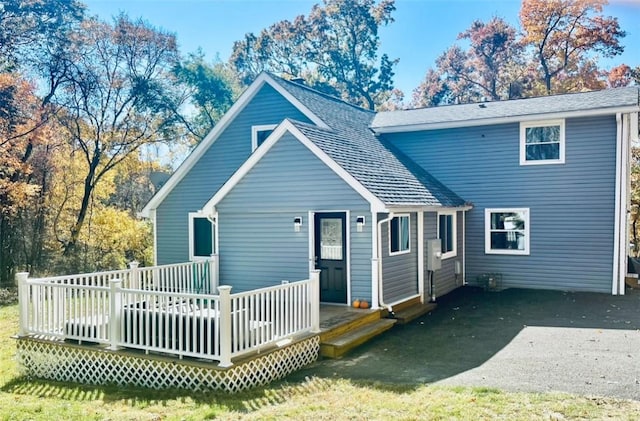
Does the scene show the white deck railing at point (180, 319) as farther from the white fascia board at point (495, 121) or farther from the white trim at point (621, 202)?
the white trim at point (621, 202)

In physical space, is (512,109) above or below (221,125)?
above

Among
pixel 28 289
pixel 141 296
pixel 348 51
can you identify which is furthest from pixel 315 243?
pixel 348 51

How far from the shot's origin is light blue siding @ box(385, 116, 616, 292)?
1248cm

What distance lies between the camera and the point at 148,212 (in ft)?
50.1

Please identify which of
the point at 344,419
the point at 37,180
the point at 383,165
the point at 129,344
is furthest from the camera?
the point at 37,180

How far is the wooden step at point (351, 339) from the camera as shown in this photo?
7.86 m

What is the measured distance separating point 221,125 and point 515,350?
34.1 ft

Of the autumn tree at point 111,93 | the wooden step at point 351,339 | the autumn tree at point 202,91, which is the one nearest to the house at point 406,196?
the wooden step at point 351,339

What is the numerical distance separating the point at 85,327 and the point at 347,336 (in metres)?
4.27

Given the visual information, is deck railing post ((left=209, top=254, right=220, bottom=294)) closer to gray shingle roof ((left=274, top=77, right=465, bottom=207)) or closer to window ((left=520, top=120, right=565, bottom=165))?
gray shingle roof ((left=274, top=77, right=465, bottom=207))

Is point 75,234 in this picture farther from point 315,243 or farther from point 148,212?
point 315,243

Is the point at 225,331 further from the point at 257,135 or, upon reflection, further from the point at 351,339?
the point at 257,135

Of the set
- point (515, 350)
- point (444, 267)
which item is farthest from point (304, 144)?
point (515, 350)

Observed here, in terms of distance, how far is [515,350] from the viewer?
7746 millimetres
